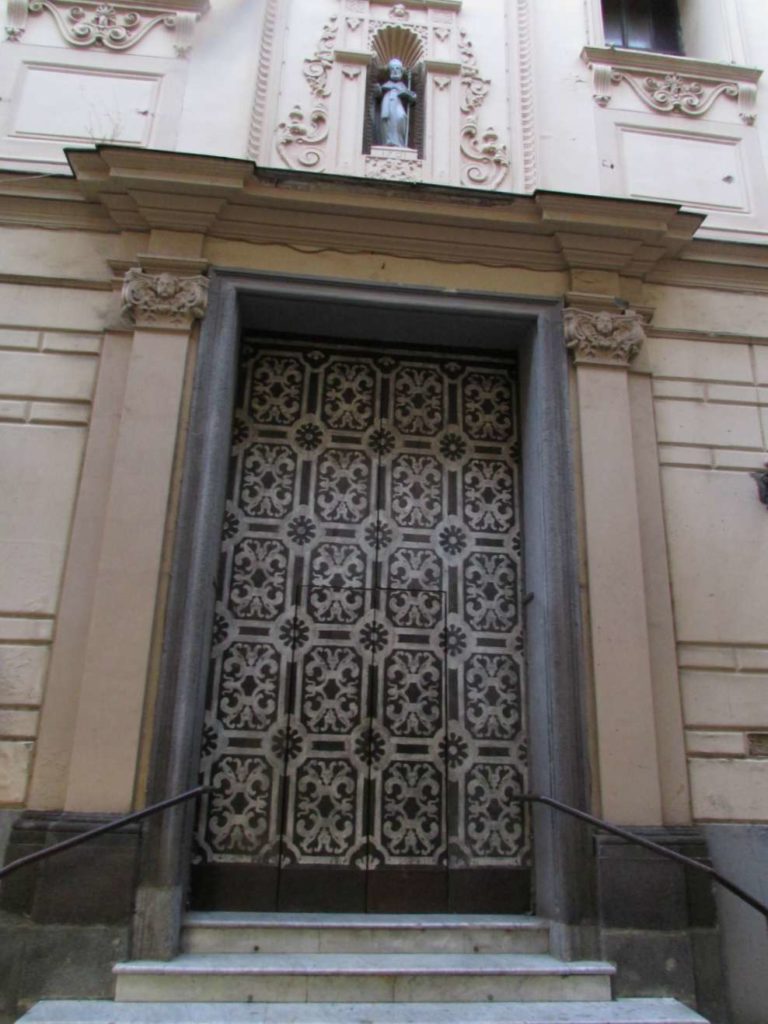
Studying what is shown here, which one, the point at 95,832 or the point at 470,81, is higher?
the point at 470,81

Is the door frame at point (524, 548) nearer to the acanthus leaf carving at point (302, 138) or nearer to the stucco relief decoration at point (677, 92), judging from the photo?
the acanthus leaf carving at point (302, 138)

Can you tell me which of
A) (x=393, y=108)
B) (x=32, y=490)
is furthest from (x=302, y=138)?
(x=32, y=490)

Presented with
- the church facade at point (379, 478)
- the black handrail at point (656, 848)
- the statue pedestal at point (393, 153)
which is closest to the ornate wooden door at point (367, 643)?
the church facade at point (379, 478)

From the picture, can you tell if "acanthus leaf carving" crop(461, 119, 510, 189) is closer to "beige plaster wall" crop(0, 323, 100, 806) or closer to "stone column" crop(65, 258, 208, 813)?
"stone column" crop(65, 258, 208, 813)

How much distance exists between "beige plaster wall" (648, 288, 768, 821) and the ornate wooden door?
3.77 ft

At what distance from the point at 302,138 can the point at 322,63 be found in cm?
83

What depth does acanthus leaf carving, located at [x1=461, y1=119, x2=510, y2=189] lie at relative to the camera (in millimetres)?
6652

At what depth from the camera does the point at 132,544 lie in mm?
5141

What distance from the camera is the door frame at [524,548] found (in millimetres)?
4738

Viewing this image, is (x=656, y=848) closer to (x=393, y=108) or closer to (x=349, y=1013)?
(x=349, y=1013)

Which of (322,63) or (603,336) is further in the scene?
(322,63)

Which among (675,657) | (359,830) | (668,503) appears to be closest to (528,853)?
(359,830)

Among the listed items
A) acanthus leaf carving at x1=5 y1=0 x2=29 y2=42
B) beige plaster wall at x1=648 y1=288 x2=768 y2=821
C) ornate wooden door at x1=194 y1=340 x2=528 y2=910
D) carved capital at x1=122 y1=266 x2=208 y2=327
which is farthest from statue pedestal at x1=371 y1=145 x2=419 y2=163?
acanthus leaf carving at x1=5 y1=0 x2=29 y2=42

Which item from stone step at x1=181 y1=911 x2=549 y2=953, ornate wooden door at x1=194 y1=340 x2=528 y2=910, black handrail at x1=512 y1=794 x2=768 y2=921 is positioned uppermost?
ornate wooden door at x1=194 y1=340 x2=528 y2=910
